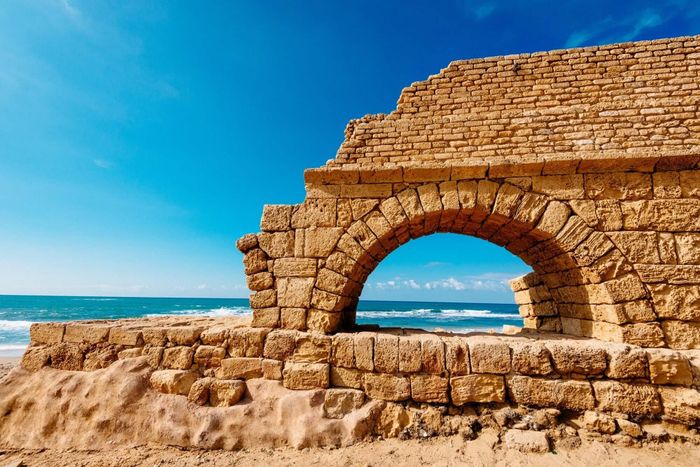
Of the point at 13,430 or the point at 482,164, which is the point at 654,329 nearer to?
the point at 482,164

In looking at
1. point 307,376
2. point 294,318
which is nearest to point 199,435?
point 307,376

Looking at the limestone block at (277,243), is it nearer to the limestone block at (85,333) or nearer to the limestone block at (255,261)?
the limestone block at (255,261)

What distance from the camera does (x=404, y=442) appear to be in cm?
301

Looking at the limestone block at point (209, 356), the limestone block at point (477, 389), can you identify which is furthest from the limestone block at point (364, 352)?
the limestone block at point (209, 356)

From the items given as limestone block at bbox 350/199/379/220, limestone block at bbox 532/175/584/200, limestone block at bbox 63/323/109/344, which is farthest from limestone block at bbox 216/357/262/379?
limestone block at bbox 532/175/584/200

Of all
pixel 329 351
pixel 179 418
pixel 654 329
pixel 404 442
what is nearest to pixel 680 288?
pixel 654 329

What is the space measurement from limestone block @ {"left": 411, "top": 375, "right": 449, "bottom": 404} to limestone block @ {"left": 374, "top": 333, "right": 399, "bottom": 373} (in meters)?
0.25

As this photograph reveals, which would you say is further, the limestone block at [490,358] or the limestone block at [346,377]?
the limestone block at [346,377]

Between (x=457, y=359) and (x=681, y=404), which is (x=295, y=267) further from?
(x=681, y=404)

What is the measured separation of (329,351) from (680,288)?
3725 mm

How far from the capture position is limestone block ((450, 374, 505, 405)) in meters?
3.12

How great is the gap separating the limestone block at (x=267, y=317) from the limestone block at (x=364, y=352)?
101 cm

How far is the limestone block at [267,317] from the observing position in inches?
146

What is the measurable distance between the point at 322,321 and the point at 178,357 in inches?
69.6
